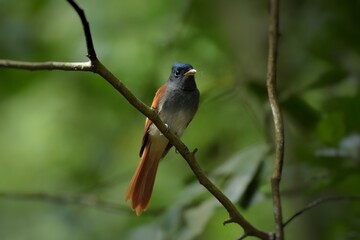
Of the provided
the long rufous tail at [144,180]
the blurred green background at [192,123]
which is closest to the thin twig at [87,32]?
the long rufous tail at [144,180]

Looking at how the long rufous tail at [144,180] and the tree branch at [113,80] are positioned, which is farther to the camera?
the long rufous tail at [144,180]

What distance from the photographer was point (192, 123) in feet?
16.1

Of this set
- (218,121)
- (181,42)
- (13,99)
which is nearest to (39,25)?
(13,99)

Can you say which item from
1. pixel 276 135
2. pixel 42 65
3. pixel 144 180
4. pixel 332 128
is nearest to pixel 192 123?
pixel 144 180

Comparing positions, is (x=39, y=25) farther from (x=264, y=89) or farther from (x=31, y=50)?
(x=264, y=89)

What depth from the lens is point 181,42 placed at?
14.8 ft

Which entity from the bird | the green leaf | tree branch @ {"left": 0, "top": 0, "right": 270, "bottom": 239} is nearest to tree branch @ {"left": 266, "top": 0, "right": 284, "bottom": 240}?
tree branch @ {"left": 0, "top": 0, "right": 270, "bottom": 239}

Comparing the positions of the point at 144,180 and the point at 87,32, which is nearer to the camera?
the point at 87,32

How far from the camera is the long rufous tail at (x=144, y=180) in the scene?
258 centimetres

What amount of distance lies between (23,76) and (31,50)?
22 centimetres

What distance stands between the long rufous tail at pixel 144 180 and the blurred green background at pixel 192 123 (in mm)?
210

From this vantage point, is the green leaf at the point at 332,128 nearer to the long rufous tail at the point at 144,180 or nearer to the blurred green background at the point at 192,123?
the blurred green background at the point at 192,123

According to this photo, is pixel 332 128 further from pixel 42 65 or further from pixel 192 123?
pixel 192 123

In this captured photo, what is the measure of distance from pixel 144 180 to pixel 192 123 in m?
2.20
